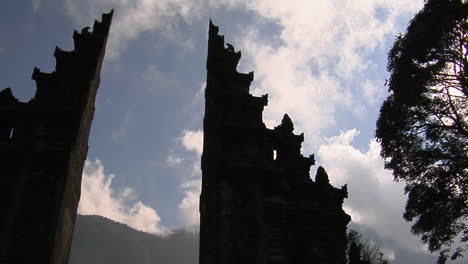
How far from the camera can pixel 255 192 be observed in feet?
41.0

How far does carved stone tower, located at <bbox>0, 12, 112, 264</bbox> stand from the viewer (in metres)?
11.4

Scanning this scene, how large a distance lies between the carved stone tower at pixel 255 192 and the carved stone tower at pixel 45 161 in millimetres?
4141

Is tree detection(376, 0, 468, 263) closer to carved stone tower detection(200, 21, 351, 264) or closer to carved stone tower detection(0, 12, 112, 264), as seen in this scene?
carved stone tower detection(200, 21, 351, 264)

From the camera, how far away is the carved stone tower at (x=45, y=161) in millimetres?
11391

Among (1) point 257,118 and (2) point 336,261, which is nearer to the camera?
(2) point 336,261

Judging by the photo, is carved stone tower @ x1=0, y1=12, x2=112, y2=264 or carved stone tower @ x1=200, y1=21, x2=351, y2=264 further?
carved stone tower @ x1=200, y1=21, x2=351, y2=264

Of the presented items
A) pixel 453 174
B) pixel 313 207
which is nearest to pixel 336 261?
pixel 313 207

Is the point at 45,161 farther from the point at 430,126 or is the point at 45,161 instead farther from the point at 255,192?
the point at 430,126

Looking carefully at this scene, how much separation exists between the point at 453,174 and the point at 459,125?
204cm

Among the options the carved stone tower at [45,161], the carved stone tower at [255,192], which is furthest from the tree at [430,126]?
the carved stone tower at [45,161]

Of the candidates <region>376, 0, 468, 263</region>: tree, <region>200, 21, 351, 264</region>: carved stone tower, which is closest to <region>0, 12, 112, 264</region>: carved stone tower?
<region>200, 21, 351, 264</region>: carved stone tower

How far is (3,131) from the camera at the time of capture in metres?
13.6

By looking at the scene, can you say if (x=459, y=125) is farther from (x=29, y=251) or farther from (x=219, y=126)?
(x=29, y=251)

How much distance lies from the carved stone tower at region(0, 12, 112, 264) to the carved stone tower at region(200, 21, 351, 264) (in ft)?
13.6
